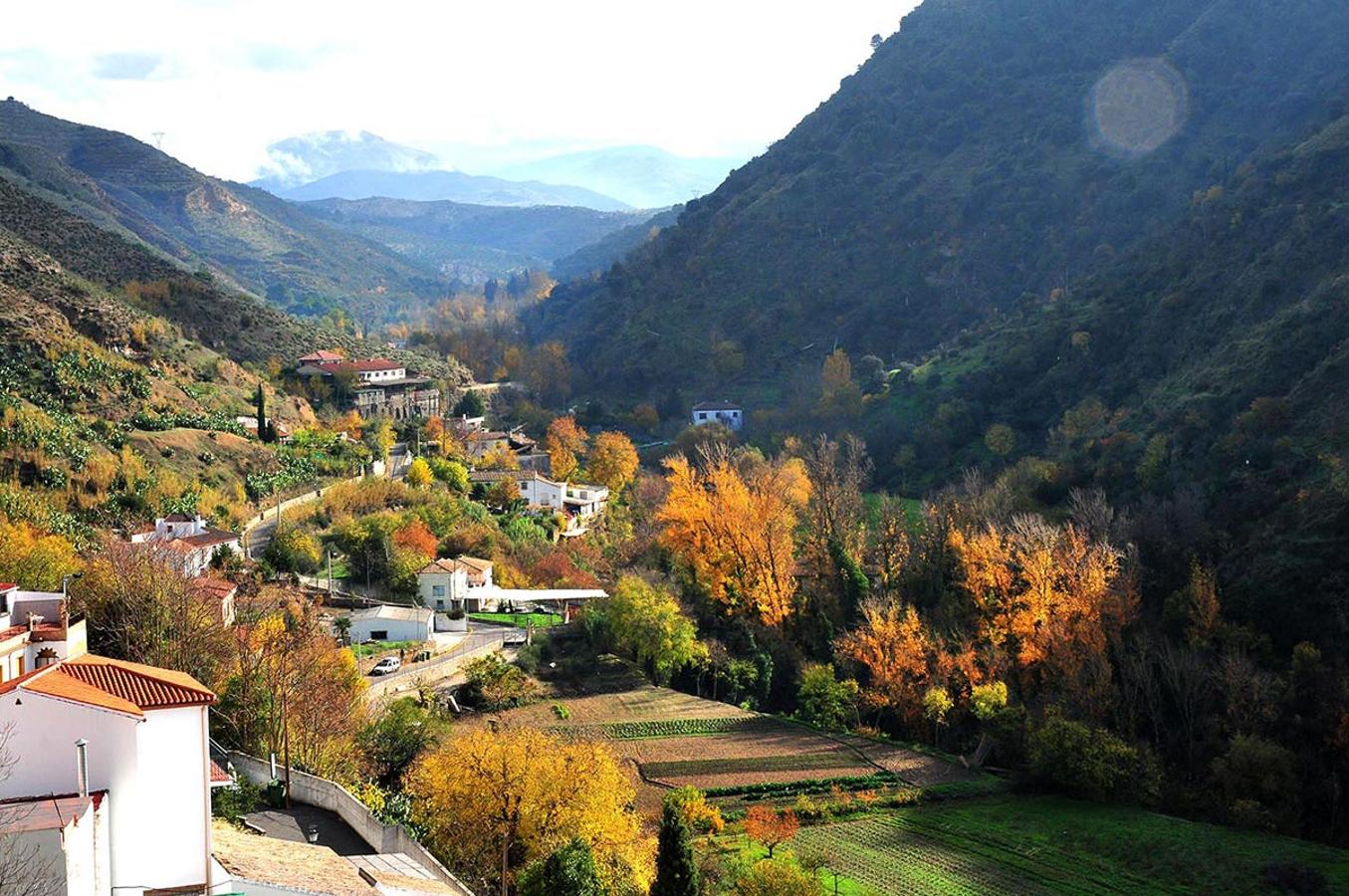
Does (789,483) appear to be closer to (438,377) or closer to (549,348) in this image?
(438,377)

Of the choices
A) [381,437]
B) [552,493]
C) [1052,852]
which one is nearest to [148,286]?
[381,437]

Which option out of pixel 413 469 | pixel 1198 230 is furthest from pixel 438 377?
pixel 1198 230

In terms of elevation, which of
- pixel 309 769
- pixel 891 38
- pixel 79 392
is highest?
pixel 891 38

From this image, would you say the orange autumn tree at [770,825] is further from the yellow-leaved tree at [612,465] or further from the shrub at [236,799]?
the yellow-leaved tree at [612,465]

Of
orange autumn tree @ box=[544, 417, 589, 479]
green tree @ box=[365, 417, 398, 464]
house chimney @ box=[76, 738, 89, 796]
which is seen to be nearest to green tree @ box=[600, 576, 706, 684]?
green tree @ box=[365, 417, 398, 464]

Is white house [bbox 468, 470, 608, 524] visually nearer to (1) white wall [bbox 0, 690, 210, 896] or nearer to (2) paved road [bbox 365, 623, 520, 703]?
(2) paved road [bbox 365, 623, 520, 703]

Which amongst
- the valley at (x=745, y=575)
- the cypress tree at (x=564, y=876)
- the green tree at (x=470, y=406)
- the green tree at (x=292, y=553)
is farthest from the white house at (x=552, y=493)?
the cypress tree at (x=564, y=876)

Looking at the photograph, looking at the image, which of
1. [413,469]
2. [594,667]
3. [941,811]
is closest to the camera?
[941,811]

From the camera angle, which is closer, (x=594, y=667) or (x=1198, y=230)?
(x=594, y=667)
